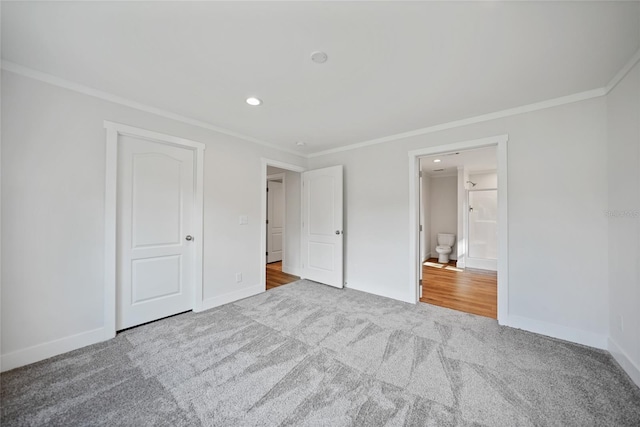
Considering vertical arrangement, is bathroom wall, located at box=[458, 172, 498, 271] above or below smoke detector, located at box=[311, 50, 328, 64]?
below

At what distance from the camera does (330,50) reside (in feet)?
5.44

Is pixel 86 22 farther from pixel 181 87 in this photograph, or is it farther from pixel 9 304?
pixel 9 304

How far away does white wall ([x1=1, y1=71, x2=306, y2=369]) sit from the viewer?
183 cm

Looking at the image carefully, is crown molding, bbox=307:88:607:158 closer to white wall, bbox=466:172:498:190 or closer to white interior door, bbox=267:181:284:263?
white interior door, bbox=267:181:284:263

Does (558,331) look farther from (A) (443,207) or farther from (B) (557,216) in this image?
(A) (443,207)

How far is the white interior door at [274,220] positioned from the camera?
6145mm

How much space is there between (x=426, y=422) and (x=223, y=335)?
6.01 ft

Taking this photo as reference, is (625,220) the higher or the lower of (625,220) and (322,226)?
the higher

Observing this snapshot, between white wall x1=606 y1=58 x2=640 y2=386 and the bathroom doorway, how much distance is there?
1130 mm

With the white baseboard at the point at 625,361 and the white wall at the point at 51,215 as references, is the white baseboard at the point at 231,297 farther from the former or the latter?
the white baseboard at the point at 625,361

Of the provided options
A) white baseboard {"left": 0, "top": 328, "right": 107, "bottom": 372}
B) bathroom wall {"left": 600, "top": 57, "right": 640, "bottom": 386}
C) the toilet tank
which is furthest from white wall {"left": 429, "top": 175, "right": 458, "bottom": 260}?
white baseboard {"left": 0, "top": 328, "right": 107, "bottom": 372}

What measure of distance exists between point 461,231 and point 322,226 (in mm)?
3626

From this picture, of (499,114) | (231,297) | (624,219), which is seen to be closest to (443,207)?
(499,114)

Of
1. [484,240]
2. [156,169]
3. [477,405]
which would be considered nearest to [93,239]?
[156,169]
